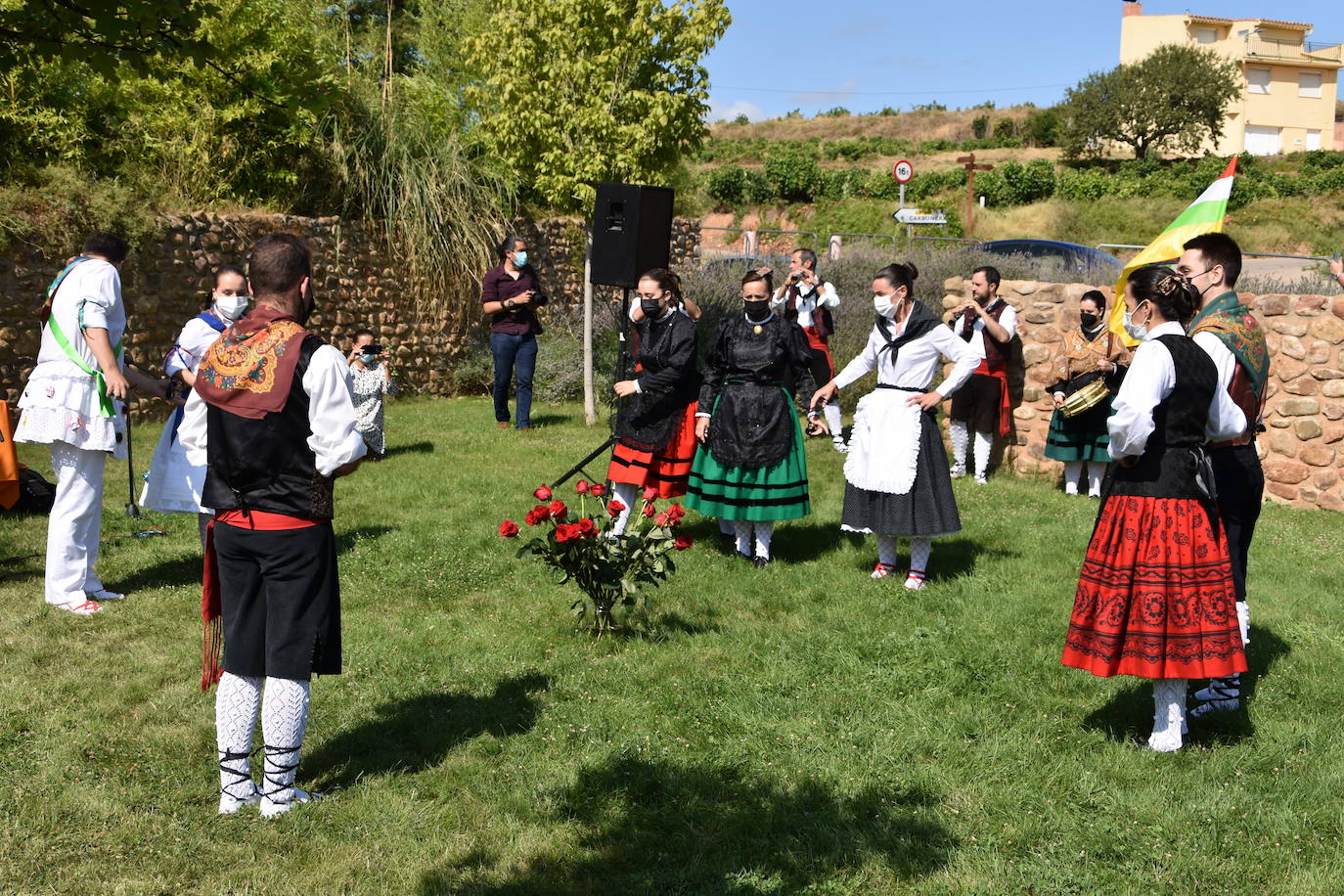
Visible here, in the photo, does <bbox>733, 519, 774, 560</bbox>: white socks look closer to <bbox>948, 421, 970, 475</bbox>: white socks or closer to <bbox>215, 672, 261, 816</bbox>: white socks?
<bbox>948, 421, 970, 475</bbox>: white socks

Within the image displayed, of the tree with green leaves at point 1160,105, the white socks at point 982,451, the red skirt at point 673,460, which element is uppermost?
the tree with green leaves at point 1160,105

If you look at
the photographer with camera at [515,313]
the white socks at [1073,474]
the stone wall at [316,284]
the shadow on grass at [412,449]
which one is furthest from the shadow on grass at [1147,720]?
the stone wall at [316,284]

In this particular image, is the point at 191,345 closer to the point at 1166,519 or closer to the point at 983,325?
the point at 1166,519

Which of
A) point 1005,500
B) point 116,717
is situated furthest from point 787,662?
point 1005,500

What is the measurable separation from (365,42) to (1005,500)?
57.6 feet

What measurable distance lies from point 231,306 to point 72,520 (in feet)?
5.27

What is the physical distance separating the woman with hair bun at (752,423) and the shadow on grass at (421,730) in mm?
2222

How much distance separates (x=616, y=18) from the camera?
11766 millimetres

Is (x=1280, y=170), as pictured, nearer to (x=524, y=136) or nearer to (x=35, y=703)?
(x=524, y=136)

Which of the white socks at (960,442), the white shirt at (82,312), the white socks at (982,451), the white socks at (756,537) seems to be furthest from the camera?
the white socks at (960,442)

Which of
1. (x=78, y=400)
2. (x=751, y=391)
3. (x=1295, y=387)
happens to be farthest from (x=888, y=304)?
(x=1295, y=387)

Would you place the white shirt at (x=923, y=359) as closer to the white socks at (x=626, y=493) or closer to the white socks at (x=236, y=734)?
the white socks at (x=626, y=493)

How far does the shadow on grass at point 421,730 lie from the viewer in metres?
4.34

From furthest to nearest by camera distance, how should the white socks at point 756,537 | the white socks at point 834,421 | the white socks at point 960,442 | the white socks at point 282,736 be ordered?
the white socks at point 834,421 → the white socks at point 960,442 → the white socks at point 756,537 → the white socks at point 282,736
